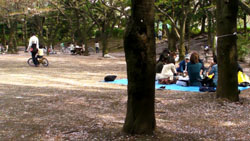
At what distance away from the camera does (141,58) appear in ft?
14.3

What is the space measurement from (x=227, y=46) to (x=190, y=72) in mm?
3095

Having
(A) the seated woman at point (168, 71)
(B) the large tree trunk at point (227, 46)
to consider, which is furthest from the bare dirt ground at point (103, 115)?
(A) the seated woman at point (168, 71)

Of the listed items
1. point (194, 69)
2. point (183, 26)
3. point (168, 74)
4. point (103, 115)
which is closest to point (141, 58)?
point (103, 115)

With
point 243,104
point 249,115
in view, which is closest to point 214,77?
point 243,104

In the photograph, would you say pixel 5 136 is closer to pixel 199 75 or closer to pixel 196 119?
pixel 196 119

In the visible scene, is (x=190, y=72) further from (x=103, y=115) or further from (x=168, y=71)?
(x=103, y=115)

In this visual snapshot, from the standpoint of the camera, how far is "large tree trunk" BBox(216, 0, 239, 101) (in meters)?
7.10

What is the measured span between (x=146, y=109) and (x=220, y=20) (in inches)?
143

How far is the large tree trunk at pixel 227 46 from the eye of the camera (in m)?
7.10

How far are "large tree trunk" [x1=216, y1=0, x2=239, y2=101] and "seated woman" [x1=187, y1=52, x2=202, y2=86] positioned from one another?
8.70 feet

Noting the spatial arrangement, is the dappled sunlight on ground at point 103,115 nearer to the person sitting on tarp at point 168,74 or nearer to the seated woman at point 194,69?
the seated woman at point 194,69

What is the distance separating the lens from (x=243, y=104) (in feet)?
24.2

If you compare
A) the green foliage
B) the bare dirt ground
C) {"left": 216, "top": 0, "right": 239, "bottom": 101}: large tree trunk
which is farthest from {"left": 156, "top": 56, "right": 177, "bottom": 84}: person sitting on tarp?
the green foliage

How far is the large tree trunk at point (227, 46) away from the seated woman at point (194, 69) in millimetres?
2651
